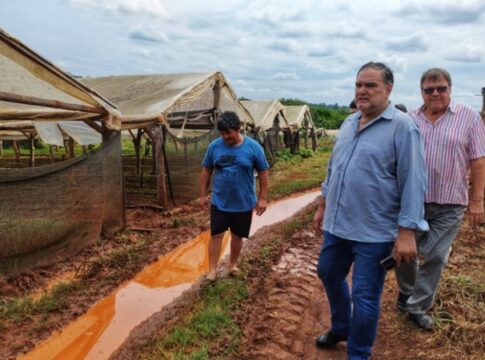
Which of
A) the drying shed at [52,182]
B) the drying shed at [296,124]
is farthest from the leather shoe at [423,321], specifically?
the drying shed at [296,124]

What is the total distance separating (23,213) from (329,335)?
3.75 m

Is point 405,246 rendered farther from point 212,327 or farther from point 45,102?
point 45,102

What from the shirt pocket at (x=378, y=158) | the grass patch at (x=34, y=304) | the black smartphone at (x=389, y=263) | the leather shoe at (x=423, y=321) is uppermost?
the shirt pocket at (x=378, y=158)

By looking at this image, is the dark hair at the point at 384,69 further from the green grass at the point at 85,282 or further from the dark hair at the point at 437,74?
the green grass at the point at 85,282

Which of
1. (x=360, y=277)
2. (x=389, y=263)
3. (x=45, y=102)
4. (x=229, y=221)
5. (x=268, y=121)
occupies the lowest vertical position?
(x=229, y=221)

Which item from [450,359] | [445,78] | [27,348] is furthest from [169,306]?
[445,78]

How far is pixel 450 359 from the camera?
3223 millimetres

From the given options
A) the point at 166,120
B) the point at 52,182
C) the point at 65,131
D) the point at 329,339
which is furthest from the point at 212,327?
the point at 65,131

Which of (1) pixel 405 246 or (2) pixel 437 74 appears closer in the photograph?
(1) pixel 405 246

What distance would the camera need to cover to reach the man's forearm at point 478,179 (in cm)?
327

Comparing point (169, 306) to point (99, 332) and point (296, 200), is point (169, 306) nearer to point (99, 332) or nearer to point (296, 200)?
point (99, 332)

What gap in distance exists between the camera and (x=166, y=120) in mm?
8883

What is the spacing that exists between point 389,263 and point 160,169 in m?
6.36

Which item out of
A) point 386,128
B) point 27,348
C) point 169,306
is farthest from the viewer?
point 169,306
